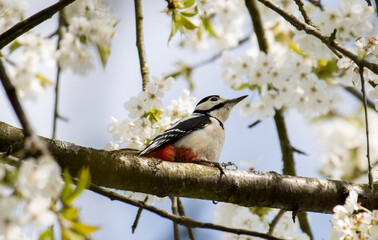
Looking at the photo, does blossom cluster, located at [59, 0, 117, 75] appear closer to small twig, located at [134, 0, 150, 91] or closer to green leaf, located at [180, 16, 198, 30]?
small twig, located at [134, 0, 150, 91]

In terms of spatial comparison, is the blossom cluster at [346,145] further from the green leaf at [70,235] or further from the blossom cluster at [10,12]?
the green leaf at [70,235]

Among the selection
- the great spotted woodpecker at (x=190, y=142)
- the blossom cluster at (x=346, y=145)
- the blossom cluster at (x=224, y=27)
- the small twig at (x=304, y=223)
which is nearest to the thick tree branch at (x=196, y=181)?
the great spotted woodpecker at (x=190, y=142)

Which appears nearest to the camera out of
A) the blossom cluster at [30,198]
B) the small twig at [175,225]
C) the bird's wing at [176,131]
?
the blossom cluster at [30,198]

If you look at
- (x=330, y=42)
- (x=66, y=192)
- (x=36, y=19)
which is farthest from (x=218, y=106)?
(x=66, y=192)

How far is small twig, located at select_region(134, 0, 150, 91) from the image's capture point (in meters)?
3.86

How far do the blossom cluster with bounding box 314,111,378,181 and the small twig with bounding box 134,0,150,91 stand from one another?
2925 millimetres

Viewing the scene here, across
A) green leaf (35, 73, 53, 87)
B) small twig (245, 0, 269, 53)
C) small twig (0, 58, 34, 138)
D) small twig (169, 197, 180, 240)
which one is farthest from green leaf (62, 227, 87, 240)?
small twig (245, 0, 269, 53)

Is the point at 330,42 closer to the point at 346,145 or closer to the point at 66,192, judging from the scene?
the point at 66,192

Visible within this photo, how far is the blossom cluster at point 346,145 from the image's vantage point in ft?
20.9

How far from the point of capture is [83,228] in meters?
1.42

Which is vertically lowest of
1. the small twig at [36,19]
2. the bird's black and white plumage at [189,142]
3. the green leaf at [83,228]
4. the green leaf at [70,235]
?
the green leaf at [70,235]

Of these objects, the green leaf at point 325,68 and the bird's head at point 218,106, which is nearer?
the green leaf at point 325,68

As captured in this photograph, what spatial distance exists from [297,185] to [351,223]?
669mm

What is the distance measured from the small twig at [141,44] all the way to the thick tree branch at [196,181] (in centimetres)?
105
